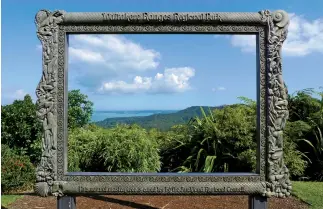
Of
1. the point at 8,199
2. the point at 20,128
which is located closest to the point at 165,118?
the point at 8,199

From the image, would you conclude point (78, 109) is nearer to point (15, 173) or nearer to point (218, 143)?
point (15, 173)

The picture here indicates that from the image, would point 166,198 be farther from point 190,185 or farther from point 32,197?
point 32,197

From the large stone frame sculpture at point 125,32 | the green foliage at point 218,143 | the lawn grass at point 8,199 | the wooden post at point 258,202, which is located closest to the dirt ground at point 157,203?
the lawn grass at point 8,199

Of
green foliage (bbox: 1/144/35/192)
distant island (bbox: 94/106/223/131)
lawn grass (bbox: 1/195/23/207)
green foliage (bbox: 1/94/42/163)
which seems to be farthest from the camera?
green foliage (bbox: 1/94/42/163)

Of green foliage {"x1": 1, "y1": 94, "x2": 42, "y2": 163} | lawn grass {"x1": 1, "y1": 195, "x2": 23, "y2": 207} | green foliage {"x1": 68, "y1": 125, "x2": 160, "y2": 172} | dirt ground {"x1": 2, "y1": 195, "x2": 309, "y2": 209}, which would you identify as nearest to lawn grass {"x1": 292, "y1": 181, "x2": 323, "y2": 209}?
dirt ground {"x1": 2, "y1": 195, "x2": 309, "y2": 209}

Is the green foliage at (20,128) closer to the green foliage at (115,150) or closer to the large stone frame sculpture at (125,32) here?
the green foliage at (115,150)

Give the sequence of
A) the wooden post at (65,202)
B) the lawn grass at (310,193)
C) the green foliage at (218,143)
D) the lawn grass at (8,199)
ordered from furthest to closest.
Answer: the green foliage at (218,143)
the lawn grass at (310,193)
the lawn grass at (8,199)
the wooden post at (65,202)

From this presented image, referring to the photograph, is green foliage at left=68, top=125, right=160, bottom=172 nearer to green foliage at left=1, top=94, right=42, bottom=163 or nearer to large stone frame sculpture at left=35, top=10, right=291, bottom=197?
green foliage at left=1, top=94, right=42, bottom=163
